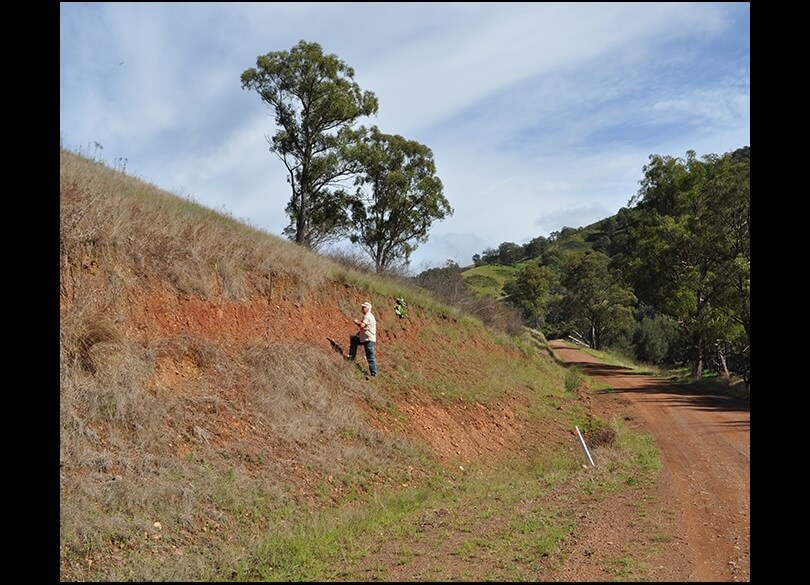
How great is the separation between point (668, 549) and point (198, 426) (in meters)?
6.25

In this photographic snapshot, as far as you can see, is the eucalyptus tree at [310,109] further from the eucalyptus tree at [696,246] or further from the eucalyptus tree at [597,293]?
the eucalyptus tree at [597,293]

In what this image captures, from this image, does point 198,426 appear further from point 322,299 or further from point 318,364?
point 322,299

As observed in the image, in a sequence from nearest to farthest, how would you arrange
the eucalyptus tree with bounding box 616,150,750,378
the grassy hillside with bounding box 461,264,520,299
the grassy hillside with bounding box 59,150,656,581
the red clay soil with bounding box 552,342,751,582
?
the red clay soil with bounding box 552,342,751,582 → the grassy hillside with bounding box 59,150,656,581 → the eucalyptus tree with bounding box 616,150,750,378 → the grassy hillside with bounding box 461,264,520,299

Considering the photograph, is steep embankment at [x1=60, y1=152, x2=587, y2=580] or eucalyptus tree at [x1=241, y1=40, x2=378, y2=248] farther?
eucalyptus tree at [x1=241, y1=40, x2=378, y2=248]

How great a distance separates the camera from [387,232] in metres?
34.7

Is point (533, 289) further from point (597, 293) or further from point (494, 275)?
point (494, 275)

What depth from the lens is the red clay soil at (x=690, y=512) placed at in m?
5.43

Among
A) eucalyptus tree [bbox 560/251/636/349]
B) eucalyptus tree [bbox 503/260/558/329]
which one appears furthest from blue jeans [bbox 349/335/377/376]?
eucalyptus tree [bbox 503/260/558/329]

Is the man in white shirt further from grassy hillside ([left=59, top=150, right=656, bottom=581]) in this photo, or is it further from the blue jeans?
grassy hillside ([left=59, top=150, right=656, bottom=581])

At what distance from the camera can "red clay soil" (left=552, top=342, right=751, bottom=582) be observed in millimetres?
5426

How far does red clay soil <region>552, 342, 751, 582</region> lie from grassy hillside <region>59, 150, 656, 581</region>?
0.52m

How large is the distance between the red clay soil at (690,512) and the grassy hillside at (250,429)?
1.69 ft
